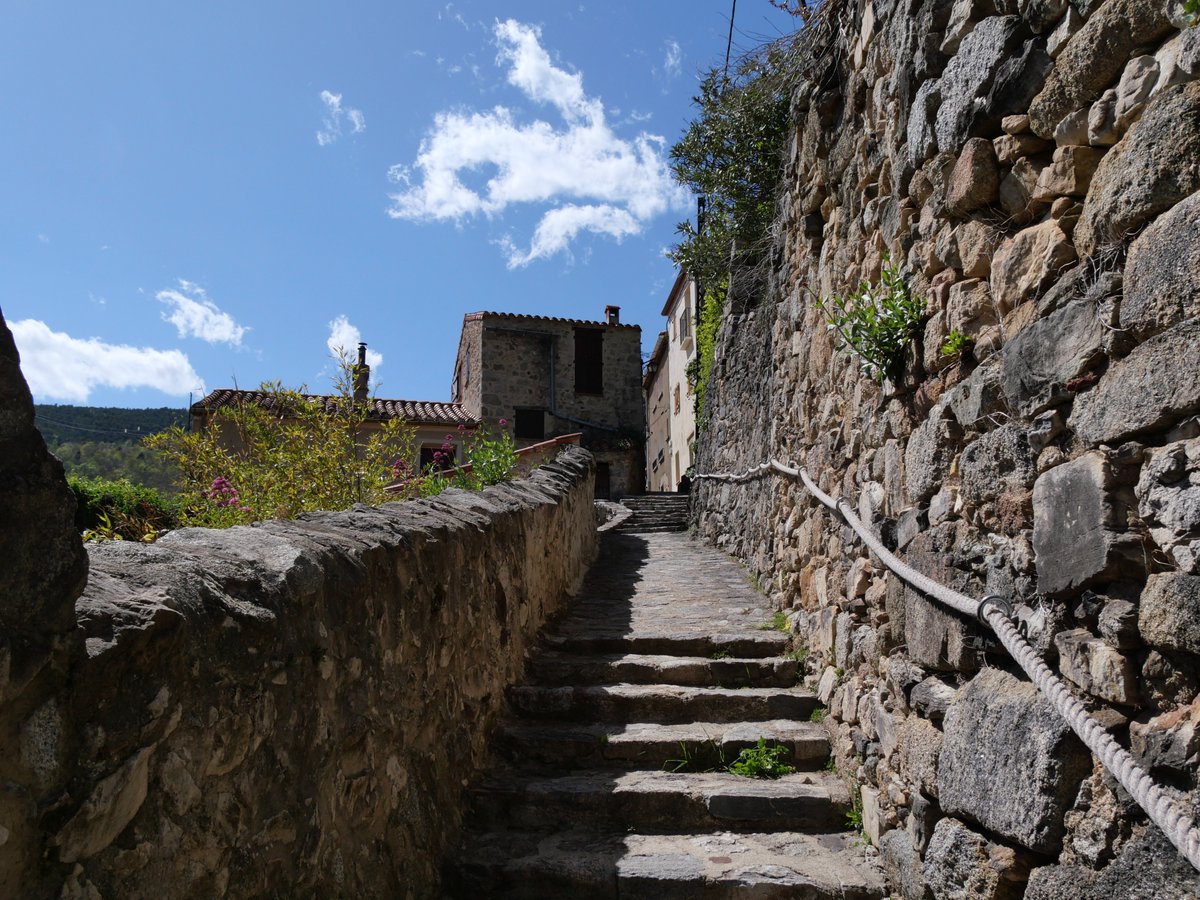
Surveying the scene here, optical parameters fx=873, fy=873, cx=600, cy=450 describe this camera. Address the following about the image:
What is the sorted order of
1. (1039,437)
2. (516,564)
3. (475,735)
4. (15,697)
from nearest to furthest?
(15,697)
(1039,437)
(475,735)
(516,564)

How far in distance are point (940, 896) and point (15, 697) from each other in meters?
2.27

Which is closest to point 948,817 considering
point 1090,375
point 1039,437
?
point 1039,437

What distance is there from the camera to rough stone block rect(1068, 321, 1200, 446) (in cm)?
150

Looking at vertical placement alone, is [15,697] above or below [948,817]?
above

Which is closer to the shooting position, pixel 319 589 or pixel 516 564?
pixel 319 589

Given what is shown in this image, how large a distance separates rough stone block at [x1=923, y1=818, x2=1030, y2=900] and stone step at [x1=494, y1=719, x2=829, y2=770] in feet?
3.95

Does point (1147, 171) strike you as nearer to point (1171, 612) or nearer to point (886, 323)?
point (1171, 612)

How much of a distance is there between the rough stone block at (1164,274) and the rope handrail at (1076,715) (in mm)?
732

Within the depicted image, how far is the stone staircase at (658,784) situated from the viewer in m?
2.93

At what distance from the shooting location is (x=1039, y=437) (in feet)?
6.61

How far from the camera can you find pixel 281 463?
15.6 feet

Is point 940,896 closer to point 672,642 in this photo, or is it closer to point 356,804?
point 356,804

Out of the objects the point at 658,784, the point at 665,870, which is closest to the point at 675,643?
the point at 658,784

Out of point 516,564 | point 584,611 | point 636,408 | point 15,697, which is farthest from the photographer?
point 636,408
